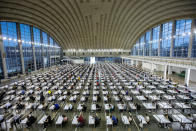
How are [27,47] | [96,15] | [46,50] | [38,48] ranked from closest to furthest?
[27,47] → [96,15] → [38,48] → [46,50]

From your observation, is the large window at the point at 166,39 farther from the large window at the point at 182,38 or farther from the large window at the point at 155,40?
the large window at the point at 155,40

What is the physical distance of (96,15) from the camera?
112 feet

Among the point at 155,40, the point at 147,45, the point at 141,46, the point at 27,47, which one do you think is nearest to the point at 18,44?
the point at 27,47

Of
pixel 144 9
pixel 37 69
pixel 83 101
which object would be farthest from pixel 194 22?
pixel 37 69

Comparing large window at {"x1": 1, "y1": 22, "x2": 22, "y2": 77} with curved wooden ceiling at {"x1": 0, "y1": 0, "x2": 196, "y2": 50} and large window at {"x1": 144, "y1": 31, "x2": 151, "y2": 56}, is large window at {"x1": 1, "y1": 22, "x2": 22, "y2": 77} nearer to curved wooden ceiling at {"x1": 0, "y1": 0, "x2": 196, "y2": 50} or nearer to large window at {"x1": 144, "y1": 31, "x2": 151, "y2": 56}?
curved wooden ceiling at {"x1": 0, "y1": 0, "x2": 196, "y2": 50}

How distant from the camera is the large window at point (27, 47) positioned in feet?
94.0

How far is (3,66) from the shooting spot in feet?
71.6

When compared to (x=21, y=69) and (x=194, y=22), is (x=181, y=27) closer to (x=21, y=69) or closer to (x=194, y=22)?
(x=194, y=22)


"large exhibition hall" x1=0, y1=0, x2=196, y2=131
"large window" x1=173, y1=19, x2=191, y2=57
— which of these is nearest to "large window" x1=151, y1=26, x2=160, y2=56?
"large exhibition hall" x1=0, y1=0, x2=196, y2=131

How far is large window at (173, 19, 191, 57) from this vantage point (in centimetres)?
2360

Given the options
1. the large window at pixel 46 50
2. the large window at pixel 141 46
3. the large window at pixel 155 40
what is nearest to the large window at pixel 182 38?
the large window at pixel 155 40

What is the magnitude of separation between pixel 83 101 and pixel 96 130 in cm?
421

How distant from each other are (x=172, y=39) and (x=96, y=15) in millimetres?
27247

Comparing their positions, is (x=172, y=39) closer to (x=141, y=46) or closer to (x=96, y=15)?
(x=141, y=46)
